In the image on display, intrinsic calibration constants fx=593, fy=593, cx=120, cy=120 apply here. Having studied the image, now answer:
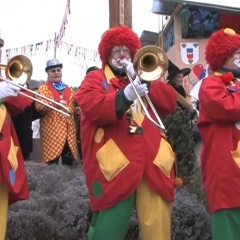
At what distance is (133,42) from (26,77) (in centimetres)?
78

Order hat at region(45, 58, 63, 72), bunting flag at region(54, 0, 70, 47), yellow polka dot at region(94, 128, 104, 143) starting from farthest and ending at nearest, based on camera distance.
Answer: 1. bunting flag at region(54, 0, 70, 47)
2. hat at region(45, 58, 63, 72)
3. yellow polka dot at region(94, 128, 104, 143)

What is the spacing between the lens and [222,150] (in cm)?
388

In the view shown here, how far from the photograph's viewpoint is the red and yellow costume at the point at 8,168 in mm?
3848

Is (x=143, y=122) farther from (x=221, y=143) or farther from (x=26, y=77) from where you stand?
(x=26, y=77)

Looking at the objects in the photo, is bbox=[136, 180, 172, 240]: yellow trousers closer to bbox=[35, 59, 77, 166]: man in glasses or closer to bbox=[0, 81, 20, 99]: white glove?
bbox=[0, 81, 20, 99]: white glove

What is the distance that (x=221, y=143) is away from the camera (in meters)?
3.90

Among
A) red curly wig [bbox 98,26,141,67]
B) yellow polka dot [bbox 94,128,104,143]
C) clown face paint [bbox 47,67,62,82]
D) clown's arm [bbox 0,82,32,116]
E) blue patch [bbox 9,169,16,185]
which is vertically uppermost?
red curly wig [bbox 98,26,141,67]

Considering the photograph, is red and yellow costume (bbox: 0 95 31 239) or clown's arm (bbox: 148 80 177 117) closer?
red and yellow costume (bbox: 0 95 31 239)

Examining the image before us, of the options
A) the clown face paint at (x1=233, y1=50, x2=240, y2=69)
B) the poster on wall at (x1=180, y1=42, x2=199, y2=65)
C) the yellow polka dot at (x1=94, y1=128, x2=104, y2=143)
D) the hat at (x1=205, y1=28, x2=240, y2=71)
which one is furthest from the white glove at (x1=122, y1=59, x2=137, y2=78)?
the poster on wall at (x1=180, y1=42, x2=199, y2=65)

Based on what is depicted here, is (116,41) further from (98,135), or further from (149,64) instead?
(98,135)

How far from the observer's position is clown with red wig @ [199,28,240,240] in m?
3.81

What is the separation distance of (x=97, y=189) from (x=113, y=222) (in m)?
0.25

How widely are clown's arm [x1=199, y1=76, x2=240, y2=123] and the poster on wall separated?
19.4 ft

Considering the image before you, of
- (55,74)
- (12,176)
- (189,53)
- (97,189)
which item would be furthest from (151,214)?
(189,53)
